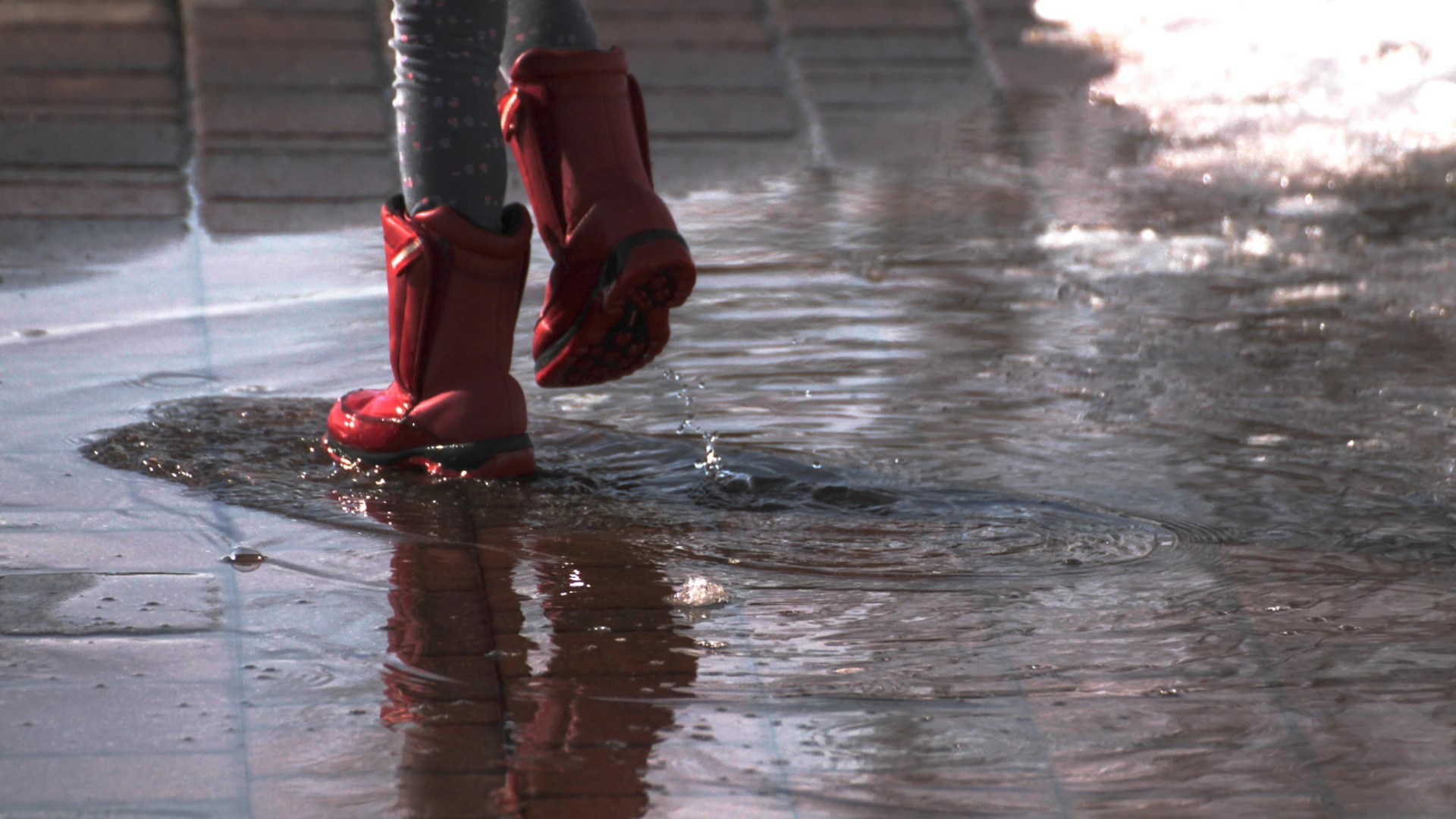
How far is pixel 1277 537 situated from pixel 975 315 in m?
1.04

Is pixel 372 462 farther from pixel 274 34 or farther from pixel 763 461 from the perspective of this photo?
pixel 274 34

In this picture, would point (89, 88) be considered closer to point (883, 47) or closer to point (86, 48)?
point (86, 48)

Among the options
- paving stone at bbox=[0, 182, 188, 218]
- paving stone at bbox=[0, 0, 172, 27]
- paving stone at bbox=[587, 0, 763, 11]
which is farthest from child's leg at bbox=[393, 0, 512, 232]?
paving stone at bbox=[587, 0, 763, 11]

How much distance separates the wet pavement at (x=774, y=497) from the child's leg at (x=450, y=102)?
0.37 metres

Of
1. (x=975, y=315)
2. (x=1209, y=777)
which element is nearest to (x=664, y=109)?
(x=975, y=315)

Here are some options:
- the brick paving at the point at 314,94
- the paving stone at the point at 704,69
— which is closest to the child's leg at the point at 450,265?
the brick paving at the point at 314,94

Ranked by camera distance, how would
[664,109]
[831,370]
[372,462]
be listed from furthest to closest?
[664,109] < [831,370] < [372,462]

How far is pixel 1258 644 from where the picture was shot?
72.9 inches

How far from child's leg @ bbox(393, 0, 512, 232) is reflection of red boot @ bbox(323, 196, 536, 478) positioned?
0.12ft

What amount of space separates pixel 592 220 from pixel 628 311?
134 millimetres

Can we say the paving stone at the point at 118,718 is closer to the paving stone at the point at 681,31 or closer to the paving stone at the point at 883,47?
the paving stone at the point at 681,31

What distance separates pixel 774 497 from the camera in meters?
2.26

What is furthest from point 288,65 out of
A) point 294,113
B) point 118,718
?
point 118,718

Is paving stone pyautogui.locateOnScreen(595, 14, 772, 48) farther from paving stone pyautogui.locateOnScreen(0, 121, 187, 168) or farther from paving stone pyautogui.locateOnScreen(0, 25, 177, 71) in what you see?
paving stone pyautogui.locateOnScreen(0, 121, 187, 168)
